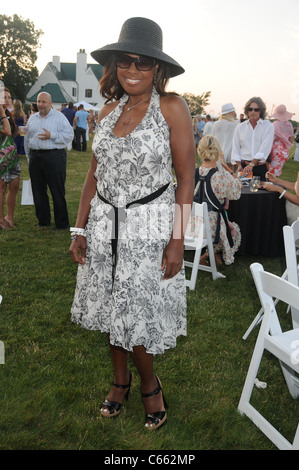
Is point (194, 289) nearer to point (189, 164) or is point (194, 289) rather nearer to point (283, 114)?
point (189, 164)

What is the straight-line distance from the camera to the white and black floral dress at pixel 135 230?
74.5 inches

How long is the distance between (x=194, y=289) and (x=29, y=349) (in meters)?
1.99

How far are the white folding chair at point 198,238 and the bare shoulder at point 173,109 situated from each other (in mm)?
2545

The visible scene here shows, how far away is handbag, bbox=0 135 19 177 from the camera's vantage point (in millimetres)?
5781

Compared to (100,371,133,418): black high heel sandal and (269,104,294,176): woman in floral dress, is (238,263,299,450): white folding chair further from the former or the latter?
(269,104,294,176): woman in floral dress

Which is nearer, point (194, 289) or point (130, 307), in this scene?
point (130, 307)

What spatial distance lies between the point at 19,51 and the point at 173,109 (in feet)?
178

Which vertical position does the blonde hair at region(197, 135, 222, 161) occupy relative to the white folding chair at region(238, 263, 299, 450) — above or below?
above

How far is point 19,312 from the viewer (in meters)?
3.72

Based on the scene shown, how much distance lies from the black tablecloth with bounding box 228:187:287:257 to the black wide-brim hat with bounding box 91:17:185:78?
3440 millimetres

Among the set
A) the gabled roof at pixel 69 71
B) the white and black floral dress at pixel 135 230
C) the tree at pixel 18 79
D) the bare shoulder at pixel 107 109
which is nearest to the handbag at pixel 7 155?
the bare shoulder at pixel 107 109

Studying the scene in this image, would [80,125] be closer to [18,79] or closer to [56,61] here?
[18,79]

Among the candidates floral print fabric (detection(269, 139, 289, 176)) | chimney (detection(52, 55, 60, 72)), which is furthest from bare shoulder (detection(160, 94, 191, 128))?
chimney (detection(52, 55, 60, 72))

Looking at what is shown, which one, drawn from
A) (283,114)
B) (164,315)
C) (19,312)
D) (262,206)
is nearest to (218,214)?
(262,206)
